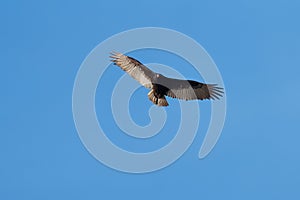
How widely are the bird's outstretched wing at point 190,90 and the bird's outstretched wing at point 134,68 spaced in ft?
1.25

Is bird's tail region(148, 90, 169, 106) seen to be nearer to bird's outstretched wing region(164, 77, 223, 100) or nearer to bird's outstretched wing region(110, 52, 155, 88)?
bird's outstretched wing region(164, 77, 223, 100)

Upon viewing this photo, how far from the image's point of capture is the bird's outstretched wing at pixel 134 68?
1286 cm

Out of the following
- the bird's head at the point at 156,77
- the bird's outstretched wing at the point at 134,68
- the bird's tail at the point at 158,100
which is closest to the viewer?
the bird's outstretched wing at the point at 134,68

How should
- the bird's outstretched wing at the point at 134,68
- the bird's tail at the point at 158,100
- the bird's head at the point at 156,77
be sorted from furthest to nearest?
the bird's tail at the point at 158,100 < the bird's head at the point at 156,77 < the bird's outstretched wing at the point at 134,68

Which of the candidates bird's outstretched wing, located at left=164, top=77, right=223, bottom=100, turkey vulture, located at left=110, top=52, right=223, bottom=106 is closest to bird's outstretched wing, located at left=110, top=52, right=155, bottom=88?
turkey vulture, located at left=110, top=52, right=223, bottom=106

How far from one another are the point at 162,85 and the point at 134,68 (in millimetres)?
716

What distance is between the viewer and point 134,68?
42.4 ft

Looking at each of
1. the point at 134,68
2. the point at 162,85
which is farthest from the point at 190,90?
the point at 134,68

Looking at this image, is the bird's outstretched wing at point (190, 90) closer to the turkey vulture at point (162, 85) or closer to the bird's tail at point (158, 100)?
the turkey vulture at point (162, 85)

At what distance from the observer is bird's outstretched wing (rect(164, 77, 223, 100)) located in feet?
43.0

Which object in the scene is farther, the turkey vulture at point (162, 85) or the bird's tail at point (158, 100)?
the bird's tail at point (158, 100)

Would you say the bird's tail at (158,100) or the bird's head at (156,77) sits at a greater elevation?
the bird's head at (156,77)

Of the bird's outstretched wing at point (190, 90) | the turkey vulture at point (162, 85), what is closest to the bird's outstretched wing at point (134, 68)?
the turkey vulture at point (162, 85)

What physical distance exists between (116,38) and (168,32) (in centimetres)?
Answer: 104
